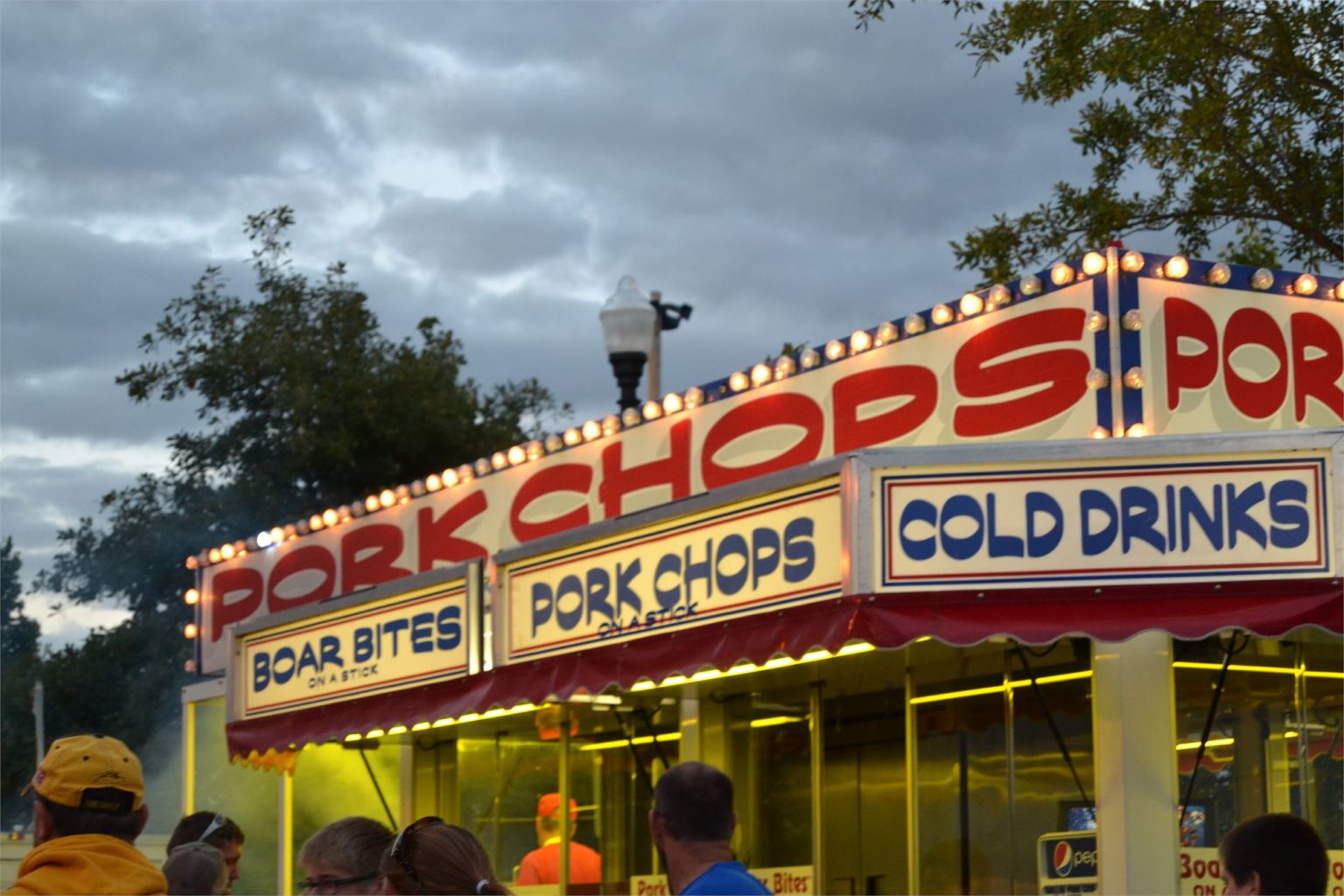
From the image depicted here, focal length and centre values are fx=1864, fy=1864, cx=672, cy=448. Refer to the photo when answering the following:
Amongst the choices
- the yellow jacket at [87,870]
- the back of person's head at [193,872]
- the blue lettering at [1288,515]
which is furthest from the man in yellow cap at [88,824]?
the blue lettering at [1288,515]

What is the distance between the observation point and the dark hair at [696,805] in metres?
4.80

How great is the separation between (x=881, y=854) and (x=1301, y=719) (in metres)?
2.66

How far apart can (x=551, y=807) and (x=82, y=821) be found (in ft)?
32.7

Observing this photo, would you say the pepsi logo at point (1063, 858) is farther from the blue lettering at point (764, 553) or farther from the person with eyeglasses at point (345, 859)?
the person with eyeglasses at point (345, 859)

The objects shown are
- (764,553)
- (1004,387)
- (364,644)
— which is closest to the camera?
(764,553)

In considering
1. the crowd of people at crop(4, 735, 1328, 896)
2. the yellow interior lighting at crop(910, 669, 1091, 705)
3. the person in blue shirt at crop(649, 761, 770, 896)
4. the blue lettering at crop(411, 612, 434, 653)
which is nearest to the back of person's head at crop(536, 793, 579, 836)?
the blue lettering at crop(411, 612, 434, 653)

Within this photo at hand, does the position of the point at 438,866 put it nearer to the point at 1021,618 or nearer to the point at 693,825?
the point at 693,825

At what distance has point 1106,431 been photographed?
32.0 ft

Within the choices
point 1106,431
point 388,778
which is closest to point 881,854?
point 1106,431

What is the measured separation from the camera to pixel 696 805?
4.82 meters

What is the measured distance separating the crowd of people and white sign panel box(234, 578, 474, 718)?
6307 mm

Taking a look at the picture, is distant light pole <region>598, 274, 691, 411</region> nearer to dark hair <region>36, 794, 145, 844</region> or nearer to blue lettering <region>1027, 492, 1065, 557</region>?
blue lettering <region>1027, 492, 1065, 557</region>

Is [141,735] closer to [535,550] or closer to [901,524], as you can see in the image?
[535,550]

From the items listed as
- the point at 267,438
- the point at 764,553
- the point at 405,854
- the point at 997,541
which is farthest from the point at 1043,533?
the point at 267,438
